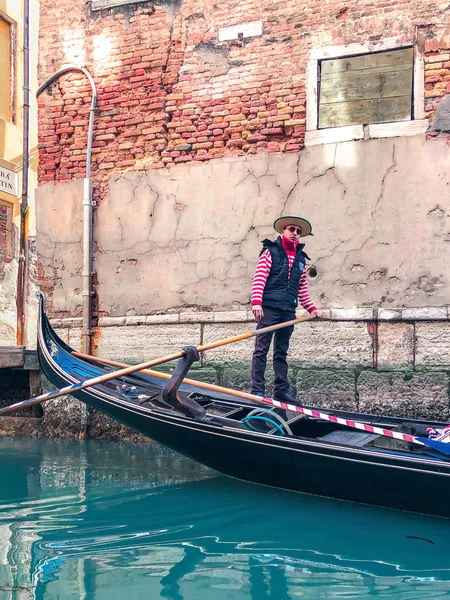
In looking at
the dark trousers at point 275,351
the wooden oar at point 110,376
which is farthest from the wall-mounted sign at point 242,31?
the wooden oar at point 110,376

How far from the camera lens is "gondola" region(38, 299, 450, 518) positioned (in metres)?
3.14

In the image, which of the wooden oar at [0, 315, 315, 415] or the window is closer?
the wooden oar at [0, 315, 315, 415]

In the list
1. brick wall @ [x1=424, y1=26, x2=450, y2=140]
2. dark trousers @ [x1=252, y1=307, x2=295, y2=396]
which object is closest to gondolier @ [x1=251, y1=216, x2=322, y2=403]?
dark trousers @ [x1=252, y1=307, x2=295, y2=396]

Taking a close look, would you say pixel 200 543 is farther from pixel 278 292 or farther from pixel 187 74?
pixel 187 74

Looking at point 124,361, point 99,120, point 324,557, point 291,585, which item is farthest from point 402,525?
point 99,120

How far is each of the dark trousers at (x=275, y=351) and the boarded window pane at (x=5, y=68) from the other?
6925mm

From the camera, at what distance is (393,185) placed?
4.77 metres

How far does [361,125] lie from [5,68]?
657cm

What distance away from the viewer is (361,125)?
4875 mm

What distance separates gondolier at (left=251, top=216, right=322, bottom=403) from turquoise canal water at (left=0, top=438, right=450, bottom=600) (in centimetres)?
70

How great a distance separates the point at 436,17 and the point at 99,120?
2571 millimetres

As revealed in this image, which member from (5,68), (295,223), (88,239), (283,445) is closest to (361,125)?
(295,223)

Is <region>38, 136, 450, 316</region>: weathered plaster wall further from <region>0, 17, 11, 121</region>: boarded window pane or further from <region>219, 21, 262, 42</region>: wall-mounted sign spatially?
<region>0, 17, 11, 121</region>: boarded window pane

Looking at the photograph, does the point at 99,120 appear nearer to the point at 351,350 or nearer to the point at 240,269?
the point at 240,269
